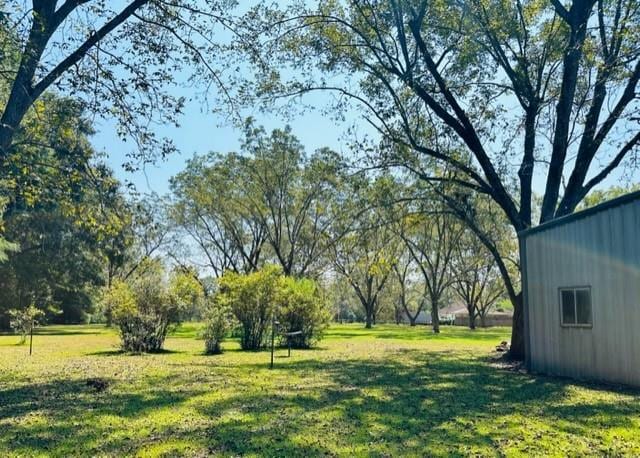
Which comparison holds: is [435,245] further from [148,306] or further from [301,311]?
[148,306]

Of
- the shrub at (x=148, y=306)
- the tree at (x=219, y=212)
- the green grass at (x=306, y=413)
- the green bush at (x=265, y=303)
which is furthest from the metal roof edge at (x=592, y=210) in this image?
the tree at (x=219, y=212)

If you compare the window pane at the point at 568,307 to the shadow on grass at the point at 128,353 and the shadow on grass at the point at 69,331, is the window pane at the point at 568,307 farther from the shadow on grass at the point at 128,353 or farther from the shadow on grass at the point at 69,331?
the shadow on grass at the point at 69,331

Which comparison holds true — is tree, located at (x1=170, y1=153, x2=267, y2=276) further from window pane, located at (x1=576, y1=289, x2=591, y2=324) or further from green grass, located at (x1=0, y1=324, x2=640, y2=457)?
window pane, located at (x1=576, y1=289, x2=591, y2=324)

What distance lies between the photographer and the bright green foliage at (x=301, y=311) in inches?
659

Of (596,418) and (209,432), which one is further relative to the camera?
(596,418)

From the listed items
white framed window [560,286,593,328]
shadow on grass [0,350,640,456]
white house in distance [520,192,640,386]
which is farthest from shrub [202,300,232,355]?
Result: white framed window [560,286,593,328]

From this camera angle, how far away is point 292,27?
43.8 feet

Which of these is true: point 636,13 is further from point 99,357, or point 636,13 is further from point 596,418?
point 99,357

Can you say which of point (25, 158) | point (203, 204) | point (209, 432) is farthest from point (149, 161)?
point (203, 204)

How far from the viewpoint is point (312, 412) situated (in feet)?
21.6

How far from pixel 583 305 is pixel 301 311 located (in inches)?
369

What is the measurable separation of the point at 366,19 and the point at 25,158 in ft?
27.7

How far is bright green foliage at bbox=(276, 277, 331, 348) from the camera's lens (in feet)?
55.0

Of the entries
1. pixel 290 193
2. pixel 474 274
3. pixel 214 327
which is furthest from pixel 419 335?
pixel 214 327
